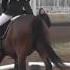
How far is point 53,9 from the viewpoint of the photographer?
505 inches

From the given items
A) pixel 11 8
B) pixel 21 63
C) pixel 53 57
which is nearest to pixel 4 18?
pixel 11 8

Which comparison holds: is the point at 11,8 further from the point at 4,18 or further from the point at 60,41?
the point at 60,41

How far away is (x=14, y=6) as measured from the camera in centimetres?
488

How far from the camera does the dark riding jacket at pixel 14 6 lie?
486 centimetres

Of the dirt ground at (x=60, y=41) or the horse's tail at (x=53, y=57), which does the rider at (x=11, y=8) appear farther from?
the dirt ground at (x=60, y=41)

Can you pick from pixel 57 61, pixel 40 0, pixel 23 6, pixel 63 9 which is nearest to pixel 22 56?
pixel 57 61

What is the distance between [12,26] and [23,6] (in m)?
0.54

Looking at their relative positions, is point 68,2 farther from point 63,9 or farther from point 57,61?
point 57,61

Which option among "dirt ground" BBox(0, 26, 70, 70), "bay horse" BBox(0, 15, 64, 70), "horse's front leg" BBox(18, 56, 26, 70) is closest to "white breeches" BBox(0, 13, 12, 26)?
"bay horse" BBox(0, 15, 64, 70)

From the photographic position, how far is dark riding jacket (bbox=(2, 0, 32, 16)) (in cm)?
486

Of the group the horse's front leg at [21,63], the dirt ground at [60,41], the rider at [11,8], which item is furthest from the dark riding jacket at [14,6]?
the dirt ground at [60,41]

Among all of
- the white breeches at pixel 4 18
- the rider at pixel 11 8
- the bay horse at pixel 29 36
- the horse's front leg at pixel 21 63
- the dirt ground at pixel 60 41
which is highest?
the rider at pixel 11 8

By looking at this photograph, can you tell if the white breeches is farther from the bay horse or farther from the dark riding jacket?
the bay horse

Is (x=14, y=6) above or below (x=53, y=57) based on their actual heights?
above
